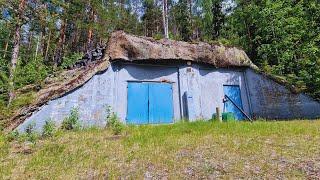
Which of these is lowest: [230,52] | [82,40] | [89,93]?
[89,93]

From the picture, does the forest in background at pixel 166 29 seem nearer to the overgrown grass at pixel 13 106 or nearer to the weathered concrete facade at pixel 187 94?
the overgrown grass at pixel 13 106

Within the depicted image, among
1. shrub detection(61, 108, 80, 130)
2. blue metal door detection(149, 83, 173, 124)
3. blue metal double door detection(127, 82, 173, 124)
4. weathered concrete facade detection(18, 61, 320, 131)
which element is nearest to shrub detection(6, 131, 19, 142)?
weathered concrete facade detection(18, 61, 320, 131)

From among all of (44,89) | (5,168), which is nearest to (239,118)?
(44,89)

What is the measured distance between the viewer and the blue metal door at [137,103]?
14.3m

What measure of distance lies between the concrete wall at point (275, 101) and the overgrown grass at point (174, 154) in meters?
5.43

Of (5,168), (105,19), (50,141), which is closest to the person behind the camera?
(5,168)

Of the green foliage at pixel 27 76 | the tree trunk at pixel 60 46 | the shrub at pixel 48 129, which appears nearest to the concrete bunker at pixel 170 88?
the shrub at pixel 48 129

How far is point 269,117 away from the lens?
16.1 meters

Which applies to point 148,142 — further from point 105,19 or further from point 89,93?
point 105,19

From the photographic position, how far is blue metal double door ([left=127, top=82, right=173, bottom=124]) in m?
14.4

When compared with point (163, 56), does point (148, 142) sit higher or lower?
lower

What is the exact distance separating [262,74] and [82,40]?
900 inches

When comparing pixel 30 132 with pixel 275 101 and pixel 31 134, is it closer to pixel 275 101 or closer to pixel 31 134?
pixel 31 134

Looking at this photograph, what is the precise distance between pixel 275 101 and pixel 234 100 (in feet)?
6.77
